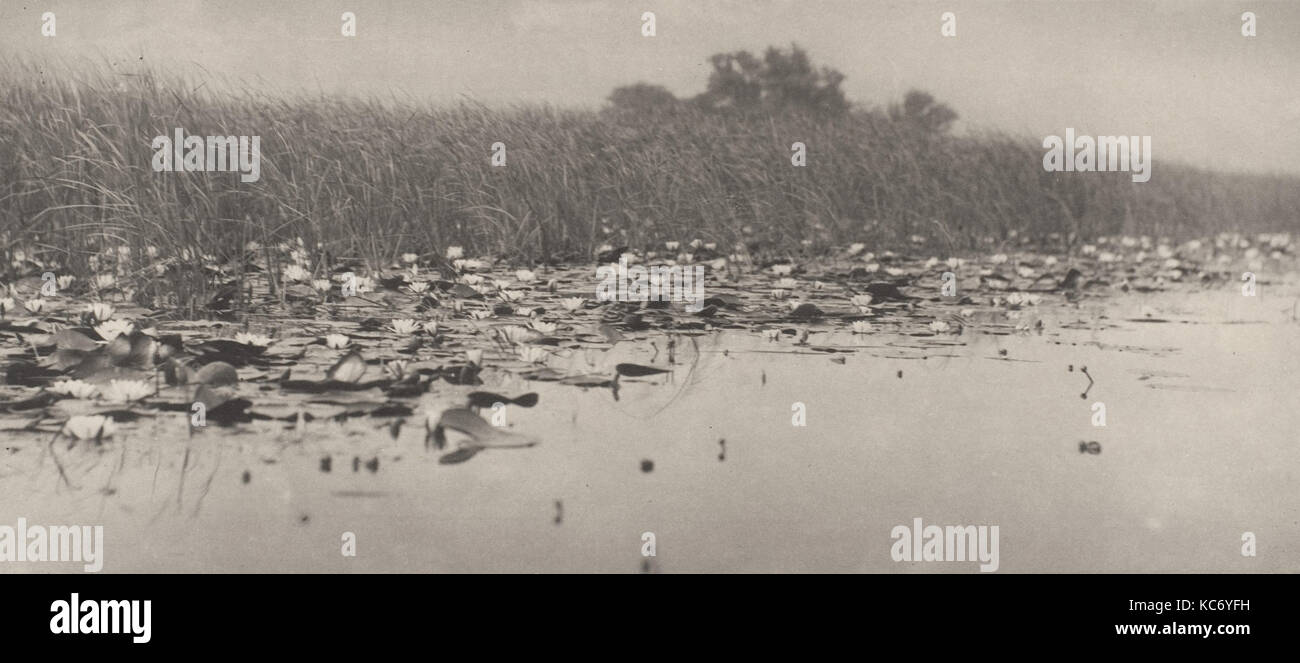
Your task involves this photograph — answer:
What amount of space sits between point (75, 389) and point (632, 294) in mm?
1881

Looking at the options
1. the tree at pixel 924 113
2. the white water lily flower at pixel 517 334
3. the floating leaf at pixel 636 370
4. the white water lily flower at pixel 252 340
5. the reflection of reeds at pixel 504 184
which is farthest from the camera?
the tree at pixel 924 113

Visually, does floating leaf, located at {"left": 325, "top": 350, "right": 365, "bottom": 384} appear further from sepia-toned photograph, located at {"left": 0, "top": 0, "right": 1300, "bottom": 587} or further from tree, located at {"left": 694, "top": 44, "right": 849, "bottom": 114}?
tree, located at {"left": 694, "top": 44, "right": 849, "bottom": 114}

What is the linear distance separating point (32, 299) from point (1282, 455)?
4.07 metres

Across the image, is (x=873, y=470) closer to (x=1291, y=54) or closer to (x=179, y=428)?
(x=179, y=428)

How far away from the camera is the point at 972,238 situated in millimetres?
5594

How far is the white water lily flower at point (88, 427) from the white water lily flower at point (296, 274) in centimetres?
116

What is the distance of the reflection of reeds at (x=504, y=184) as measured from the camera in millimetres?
3713

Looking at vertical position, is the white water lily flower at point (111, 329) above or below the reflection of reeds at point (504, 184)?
below

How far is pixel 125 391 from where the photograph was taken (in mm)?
2541

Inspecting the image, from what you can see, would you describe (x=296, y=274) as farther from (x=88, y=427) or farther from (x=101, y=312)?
(x=88, y=427)

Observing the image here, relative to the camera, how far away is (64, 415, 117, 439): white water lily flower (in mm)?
2395

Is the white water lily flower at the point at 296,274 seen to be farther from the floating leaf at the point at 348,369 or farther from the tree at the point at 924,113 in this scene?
the tree at the point at 924,113

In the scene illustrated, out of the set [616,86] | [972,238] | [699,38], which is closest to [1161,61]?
[972,238]

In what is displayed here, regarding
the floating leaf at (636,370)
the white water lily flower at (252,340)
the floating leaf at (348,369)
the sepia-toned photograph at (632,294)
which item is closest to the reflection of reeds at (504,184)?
the sepia-toned photograph at (632,294)
